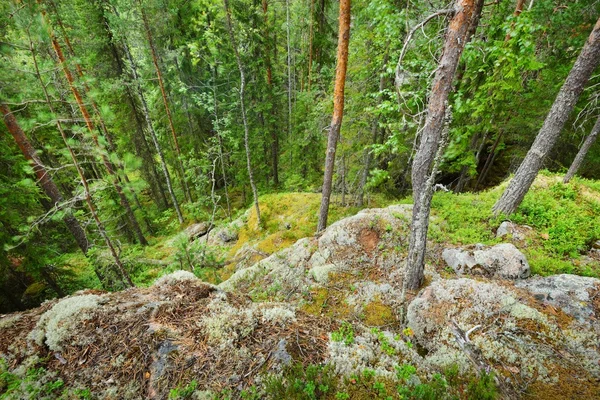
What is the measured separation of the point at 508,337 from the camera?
3.68m

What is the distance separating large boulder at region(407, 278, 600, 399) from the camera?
318 cm

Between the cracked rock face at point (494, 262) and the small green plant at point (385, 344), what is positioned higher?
the small green plant at point (385, 344)

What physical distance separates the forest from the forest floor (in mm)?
35

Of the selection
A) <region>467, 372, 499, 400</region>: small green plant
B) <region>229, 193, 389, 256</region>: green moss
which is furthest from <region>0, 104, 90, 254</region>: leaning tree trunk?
<region>467, 372, 499, 400</region>: small green plant

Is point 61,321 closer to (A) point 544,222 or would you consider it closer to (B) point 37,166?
(B) point 37,166

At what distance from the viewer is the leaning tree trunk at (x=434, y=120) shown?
3.47 m

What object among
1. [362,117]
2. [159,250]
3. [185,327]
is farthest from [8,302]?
[362,117]

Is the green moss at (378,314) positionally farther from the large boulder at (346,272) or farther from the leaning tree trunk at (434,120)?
the leaning tree trunk at (434,120)

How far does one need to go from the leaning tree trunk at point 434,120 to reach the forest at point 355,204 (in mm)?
24

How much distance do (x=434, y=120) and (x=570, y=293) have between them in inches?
146

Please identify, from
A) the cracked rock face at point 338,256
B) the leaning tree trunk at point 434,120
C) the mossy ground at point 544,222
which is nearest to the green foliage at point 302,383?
the leaning tree trunk at point 434,120

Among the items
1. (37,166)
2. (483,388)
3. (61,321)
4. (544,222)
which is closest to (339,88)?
(544,222)

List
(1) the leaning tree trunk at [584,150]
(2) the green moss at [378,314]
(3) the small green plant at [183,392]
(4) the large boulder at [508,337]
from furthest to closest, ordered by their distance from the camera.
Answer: (1) the leaning tree trunk at [584,150] < (2) the green moss at [378,314] < (4) the large boulder at [508,337] < (3) the small green plant at [183,392]

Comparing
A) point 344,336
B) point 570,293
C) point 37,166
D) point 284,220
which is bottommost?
point 284,220
